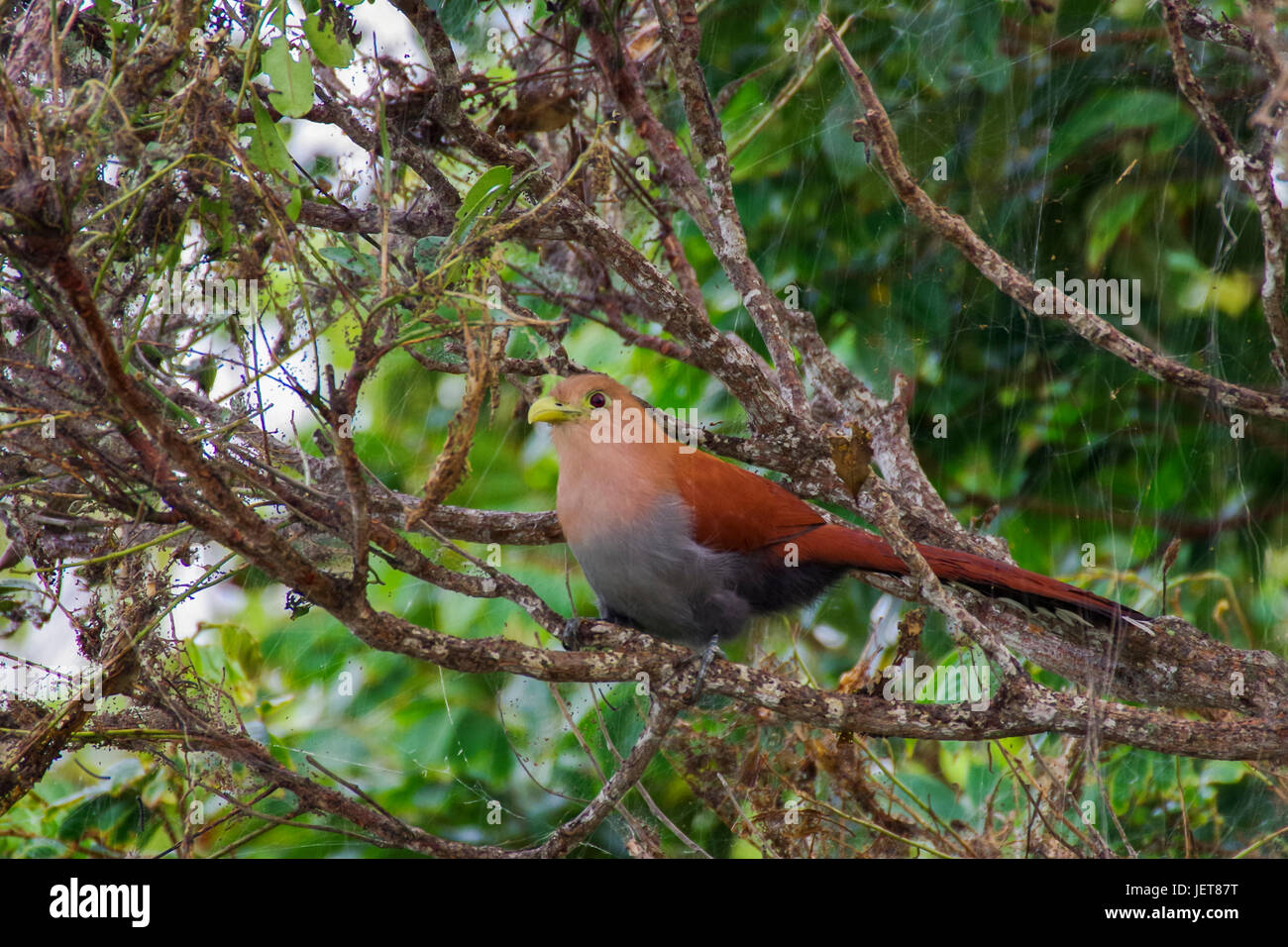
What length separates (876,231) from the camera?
3.03 meters

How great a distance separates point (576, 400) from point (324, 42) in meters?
1.06

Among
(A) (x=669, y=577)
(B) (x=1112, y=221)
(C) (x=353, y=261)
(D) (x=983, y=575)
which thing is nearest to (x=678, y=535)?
(A) (x=669, y=577)

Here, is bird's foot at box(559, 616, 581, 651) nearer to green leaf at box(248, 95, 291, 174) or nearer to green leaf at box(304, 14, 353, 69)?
green leaf at box(248, 95, 291, 174)

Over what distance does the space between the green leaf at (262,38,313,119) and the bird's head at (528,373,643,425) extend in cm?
97

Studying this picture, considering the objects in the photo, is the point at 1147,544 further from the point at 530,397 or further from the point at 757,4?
the point at 757,4

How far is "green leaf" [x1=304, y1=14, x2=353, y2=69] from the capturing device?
1632 mm

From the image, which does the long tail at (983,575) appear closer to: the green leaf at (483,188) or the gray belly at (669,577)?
the gray belly at (669,577)

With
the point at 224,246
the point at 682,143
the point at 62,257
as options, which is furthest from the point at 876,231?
the point at 62,257

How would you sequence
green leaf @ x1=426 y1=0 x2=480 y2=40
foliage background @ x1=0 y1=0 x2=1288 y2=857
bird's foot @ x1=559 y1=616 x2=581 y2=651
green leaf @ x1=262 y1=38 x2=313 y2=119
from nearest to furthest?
1. green leaf @ x1=262 y1=38 x2=313 y2=119
2. bird's foot @ x1=559 y1=616 x2=581 y2=651
3. foliage background @ x1=0 y1=0 x2=1288 y2=857
4. green leaf @ x1=426 y1=0 x2=480 y2=40

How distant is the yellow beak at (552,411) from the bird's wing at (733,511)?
12.0 inches

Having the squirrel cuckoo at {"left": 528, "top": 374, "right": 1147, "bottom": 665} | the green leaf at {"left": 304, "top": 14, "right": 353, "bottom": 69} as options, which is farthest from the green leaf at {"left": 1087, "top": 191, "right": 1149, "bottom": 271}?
the green leaf at {"left": 304, "top": 14, "right": 353, "bottom": 69}

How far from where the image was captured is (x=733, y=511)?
2.48 meters

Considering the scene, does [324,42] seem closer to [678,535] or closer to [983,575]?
[678,535]

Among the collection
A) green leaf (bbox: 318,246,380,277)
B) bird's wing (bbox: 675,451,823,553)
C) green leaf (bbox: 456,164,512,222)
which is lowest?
bird's wing (bbox: 675,451,823,553)
